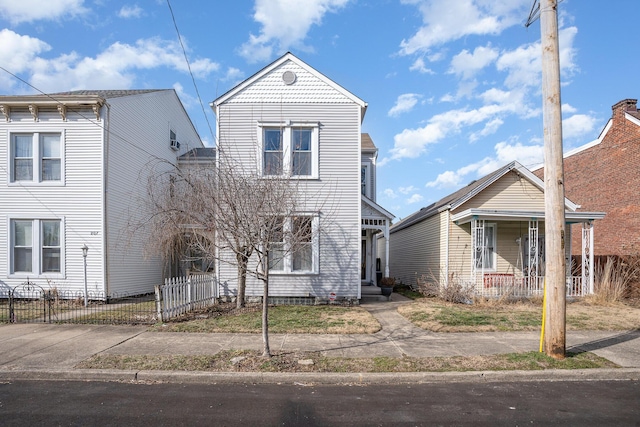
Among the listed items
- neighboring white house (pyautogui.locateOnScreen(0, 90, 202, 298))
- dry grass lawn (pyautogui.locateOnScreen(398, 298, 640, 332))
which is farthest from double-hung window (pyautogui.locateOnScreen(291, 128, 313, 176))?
dry grass lawn (pyautogui.locateOnScreen(398, 298, 640, 332))

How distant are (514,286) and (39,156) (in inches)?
690

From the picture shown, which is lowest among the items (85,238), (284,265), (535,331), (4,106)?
(535,331)

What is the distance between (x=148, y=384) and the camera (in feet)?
21.1

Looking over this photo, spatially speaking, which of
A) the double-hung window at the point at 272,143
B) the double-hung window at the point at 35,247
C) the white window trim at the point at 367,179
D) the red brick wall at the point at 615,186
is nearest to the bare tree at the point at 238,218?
the double-hung window at the point at 272,143

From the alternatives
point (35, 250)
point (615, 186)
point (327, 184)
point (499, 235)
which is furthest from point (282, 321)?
point (615, 186)

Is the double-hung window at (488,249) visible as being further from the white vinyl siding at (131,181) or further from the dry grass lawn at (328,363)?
the white vinyl siding at (131,181)

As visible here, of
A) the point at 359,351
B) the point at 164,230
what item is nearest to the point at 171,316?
the point at 164,230

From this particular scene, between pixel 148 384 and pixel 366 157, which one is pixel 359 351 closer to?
pixel 148 384

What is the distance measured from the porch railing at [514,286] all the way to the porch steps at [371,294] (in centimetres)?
325

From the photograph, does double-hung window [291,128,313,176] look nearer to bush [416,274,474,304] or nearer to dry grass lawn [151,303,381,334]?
dry grass lawn [151,303,381,334]

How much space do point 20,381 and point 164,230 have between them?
581cm

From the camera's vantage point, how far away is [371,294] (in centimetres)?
1566

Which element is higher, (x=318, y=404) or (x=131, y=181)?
(x=131, y=181)

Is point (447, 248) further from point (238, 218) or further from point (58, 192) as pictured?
point (58, 192)
